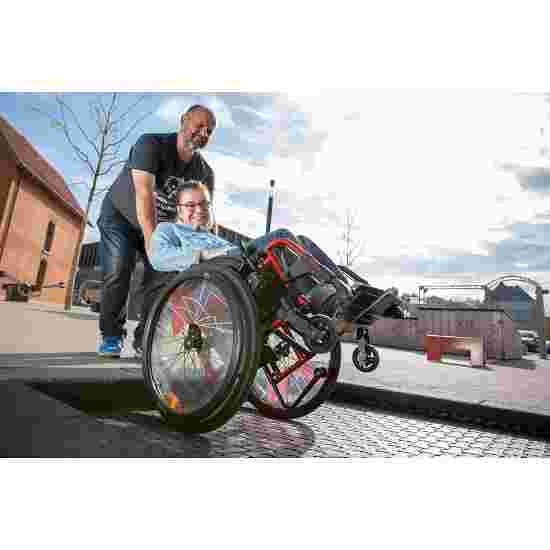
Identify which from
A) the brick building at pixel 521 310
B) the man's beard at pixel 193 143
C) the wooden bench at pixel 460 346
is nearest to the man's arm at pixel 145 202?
the man's beard at pixel 193 143

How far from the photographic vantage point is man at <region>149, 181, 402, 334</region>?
2.54 ft

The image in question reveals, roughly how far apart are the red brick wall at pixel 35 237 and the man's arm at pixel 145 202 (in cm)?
48

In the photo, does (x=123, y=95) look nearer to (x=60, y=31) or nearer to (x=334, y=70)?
(x=60, y=31)

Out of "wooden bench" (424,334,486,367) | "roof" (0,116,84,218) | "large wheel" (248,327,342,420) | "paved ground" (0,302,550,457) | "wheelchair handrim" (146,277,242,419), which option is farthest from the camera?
"wooden bench" (424,334,486,367)

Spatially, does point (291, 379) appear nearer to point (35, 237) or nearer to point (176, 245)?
point (176, 245)

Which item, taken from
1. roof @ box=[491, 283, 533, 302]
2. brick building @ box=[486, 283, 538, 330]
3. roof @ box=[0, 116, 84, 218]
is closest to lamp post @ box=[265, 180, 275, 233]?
roof @ box=[0, 116, 84, 218]

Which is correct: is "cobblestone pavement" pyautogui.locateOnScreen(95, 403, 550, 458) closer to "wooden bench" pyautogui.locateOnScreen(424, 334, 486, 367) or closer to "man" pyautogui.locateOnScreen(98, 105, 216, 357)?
"man" pyautogui.locateOnScreen(98, 105, 216, 357)

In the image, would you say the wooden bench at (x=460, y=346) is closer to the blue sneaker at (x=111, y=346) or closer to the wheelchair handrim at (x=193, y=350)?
the blue sneaker at (x=111, y=346)

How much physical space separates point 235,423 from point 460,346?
3.88 meters

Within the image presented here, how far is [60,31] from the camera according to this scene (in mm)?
1610

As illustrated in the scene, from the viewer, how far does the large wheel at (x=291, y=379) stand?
0.93 meters

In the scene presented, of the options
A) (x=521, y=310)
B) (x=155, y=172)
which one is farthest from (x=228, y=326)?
(x=521, y=310)
